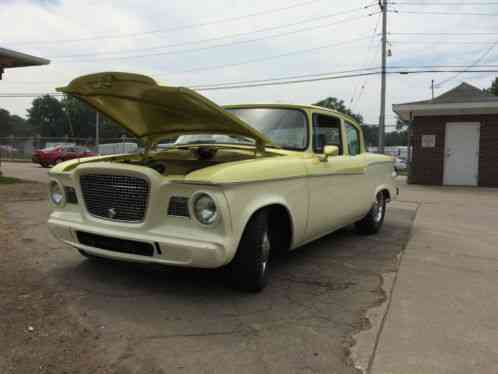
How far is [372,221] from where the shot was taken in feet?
20.1

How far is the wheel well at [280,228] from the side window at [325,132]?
3.12 ft

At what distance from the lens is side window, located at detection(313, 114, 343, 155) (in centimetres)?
463

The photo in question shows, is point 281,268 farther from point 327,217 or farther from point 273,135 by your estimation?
point 273,135

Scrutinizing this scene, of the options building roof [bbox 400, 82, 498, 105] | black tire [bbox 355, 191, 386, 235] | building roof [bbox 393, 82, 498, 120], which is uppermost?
building roof [bbox 400, 82, 498, 105]

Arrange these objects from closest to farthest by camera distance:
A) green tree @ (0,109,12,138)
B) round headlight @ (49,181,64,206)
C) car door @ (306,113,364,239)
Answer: round headlight @ (49,181,64,206) → car door @ (306,113,364,239) → green tree @ (0,109,12,138)

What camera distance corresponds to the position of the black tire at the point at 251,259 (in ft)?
11.1

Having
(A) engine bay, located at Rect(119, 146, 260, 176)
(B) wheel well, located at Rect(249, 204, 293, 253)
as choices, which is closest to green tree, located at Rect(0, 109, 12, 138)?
(A) engine bay, located at Rect(119, 146, 260, 176)

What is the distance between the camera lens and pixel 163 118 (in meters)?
4.19

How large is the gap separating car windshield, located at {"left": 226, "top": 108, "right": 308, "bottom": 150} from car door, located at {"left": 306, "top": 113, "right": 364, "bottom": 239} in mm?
158

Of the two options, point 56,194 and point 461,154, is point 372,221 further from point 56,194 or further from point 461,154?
point 461,154

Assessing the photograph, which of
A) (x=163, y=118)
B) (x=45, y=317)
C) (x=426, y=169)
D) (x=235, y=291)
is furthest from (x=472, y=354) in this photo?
(x=426, y=169)

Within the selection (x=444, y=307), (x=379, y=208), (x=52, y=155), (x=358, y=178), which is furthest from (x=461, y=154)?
(x=52, y=155)

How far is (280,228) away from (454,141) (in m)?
13.3

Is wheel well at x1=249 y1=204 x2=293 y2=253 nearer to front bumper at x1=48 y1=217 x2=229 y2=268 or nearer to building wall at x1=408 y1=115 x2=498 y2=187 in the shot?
front bumper at x1=48 y1=217 x2=229 y2=268
